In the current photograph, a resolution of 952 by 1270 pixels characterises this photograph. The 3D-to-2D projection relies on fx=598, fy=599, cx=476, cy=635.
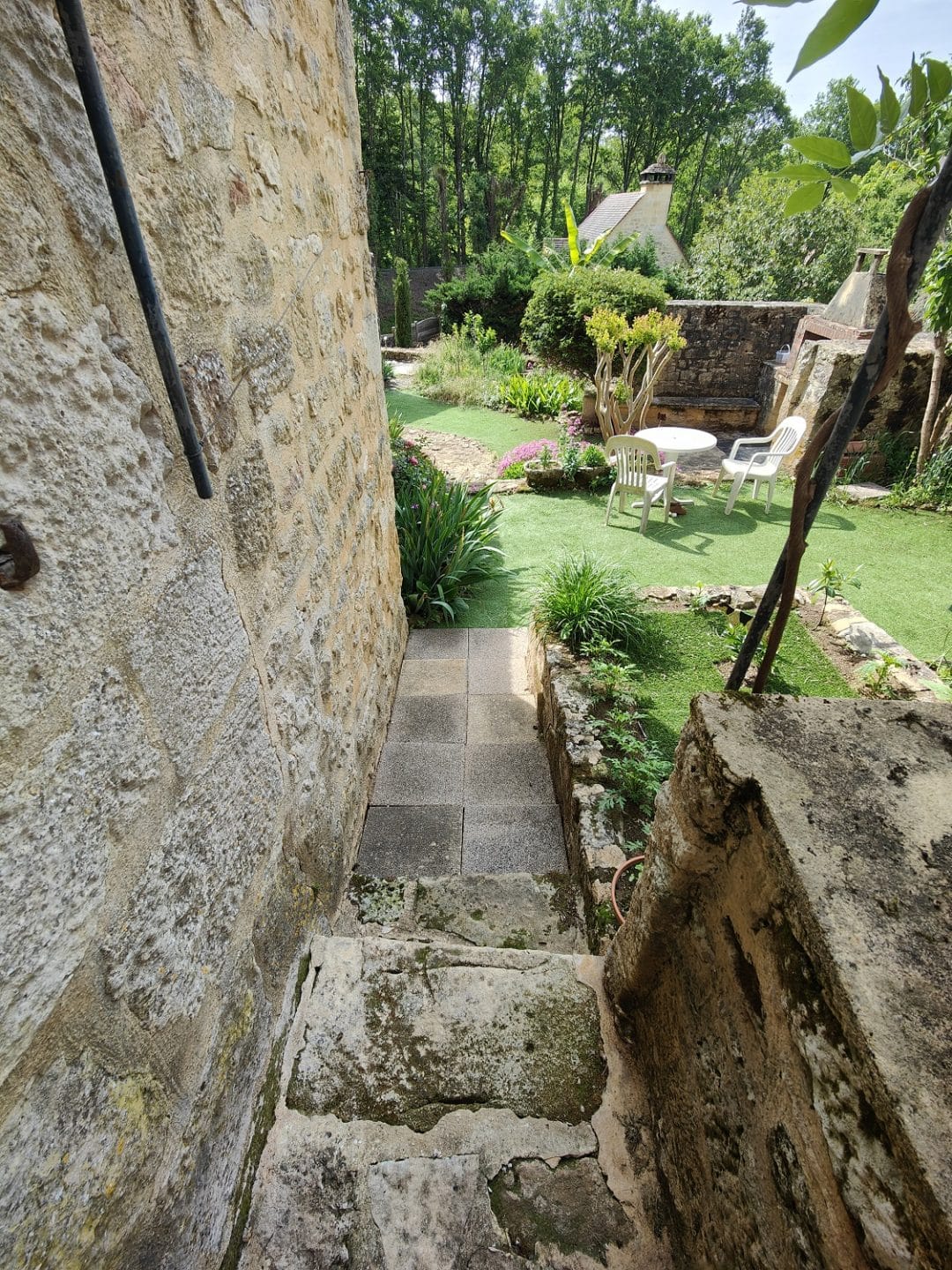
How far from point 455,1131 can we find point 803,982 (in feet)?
3.13

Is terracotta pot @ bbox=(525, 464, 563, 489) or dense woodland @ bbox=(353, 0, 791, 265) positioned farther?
dense woodland @ bbox=(353, 0, 791, 265)

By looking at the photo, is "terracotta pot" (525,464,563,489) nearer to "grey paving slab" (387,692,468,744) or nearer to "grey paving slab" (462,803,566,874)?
"grey paving slab" (387,692,468,744)

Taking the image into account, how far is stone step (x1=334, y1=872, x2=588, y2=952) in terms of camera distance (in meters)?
2.12

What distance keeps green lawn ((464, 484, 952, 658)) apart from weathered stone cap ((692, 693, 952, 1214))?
12.4 feet

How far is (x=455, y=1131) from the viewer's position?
133cm

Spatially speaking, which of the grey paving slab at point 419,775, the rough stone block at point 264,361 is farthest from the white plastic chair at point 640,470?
the rough stone block at point 264,361

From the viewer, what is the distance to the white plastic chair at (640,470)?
6.29m

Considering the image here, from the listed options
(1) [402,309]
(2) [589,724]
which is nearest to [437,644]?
(2) [589,724]

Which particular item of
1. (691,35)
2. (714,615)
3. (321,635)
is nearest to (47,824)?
(321,635)

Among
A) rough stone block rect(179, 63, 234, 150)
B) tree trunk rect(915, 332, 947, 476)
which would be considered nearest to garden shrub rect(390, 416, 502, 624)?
rough stone block rect(179, 63, 234, 150)

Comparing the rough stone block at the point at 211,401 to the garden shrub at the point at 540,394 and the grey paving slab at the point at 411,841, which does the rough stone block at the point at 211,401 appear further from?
the garden shrub at the point at 540,394

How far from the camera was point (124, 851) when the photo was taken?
2.87 ft

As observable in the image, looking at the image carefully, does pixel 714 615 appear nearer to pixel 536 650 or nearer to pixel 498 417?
pixel 536 650

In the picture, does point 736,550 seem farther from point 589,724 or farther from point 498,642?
point 589,724
